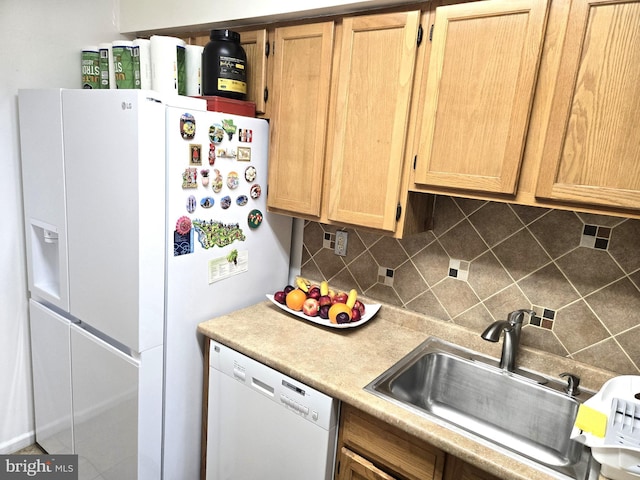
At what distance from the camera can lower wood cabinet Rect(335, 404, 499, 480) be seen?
3.74 ft

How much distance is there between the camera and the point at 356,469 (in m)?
1.32

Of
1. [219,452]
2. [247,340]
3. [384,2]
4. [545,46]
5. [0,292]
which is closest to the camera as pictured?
[545,46]

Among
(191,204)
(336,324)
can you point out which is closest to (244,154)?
(191,204)

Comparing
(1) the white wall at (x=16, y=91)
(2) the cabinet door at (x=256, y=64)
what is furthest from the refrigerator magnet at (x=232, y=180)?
(1) the white wall at (x=16, y=91)

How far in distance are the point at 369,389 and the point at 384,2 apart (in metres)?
1.26

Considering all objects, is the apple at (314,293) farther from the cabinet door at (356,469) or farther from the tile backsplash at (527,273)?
the cabinet door at (356,469)

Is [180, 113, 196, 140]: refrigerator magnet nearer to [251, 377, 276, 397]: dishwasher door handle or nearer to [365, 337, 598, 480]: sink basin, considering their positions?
[251, 377, 276, 397]: dishwasher door handle

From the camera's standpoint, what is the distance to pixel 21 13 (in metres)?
1.74

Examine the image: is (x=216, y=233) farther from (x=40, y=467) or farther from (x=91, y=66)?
(x=40, y=467)

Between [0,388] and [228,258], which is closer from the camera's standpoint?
[228,258]

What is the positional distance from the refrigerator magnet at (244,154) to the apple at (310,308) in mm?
643

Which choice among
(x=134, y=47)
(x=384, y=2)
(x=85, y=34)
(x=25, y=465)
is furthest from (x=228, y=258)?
(x=25, y=465)

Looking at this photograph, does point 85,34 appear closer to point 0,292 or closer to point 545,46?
point 0,292

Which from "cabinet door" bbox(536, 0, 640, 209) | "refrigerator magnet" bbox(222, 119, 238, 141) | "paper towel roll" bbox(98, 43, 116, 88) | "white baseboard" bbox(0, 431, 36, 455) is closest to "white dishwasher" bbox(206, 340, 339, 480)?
"refrigerator magnet" bbox(222, 119, 238, 141)
